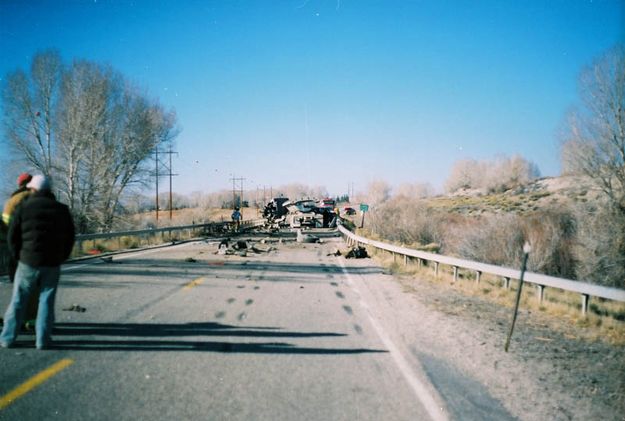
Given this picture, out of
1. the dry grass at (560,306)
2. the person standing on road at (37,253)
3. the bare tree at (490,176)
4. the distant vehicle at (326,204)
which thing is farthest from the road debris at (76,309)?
the bare tree at (490,176)

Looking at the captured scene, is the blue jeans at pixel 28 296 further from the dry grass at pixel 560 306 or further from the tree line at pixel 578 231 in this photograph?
the tree line at pixel 578 231

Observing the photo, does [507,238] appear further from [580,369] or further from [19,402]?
[19,402]

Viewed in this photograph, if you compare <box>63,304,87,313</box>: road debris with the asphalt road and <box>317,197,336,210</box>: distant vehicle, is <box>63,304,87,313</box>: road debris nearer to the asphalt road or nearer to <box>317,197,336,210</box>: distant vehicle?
the asphalt road

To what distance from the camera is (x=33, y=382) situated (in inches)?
163

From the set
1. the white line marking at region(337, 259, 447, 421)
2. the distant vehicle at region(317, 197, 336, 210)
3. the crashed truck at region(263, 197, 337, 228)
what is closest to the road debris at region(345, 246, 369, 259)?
the white line marking at region(337, 259, 447, 421)

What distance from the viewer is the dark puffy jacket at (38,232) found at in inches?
195

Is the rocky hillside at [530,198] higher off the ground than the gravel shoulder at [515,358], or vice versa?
the rocky hillside at [530,198]

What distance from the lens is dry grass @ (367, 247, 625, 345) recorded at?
6953 mm

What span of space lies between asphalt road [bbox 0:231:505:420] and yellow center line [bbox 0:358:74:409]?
0.03ft

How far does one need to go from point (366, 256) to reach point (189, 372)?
16.2m

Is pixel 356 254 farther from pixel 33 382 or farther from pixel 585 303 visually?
pixel 33 382

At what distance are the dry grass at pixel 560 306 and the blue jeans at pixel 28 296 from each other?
766cm

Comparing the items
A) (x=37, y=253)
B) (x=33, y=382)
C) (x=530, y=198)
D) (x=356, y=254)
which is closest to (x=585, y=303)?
(x=33, y=382)

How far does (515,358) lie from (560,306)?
3.96 metres
